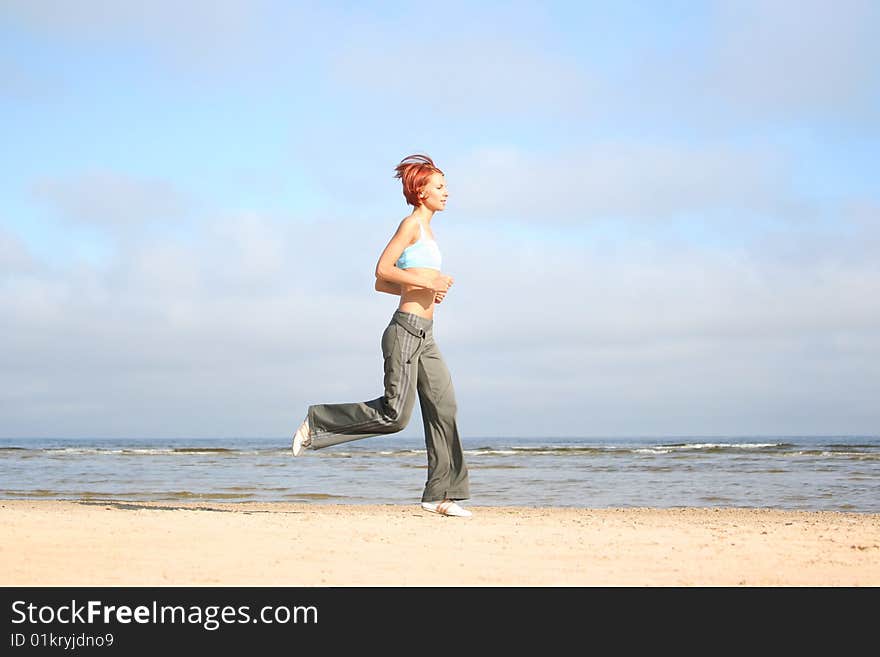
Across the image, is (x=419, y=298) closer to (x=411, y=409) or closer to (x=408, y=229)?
(x=408, y=229)

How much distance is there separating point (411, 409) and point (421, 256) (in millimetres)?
991

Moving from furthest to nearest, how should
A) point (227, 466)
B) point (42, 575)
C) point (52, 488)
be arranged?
point (227, 466)
point (52, 488)
point (42, 575)

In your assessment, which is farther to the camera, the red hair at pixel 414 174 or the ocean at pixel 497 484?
the ocean at pixel 497 484

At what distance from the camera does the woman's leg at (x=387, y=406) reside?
600cm

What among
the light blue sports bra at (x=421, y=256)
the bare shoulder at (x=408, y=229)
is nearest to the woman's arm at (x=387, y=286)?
the light blue sports bra at (x=421, y=256)

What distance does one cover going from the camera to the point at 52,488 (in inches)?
491

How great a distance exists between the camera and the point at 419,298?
241 inches

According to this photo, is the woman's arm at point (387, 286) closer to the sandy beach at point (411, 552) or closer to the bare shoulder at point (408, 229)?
the bare shoulder at point (408, 229)

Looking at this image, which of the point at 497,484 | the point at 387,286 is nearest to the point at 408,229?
the point at 387,286

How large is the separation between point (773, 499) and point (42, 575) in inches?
368

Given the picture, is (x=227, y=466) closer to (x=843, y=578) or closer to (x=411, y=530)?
(x=411, y=530)

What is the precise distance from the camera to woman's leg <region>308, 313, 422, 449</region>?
600 cm

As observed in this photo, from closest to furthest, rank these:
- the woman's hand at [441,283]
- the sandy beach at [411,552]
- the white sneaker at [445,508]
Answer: the sandy beach at [411,552], the woman's hand at [441,283], the white sneaker at [445,508]
